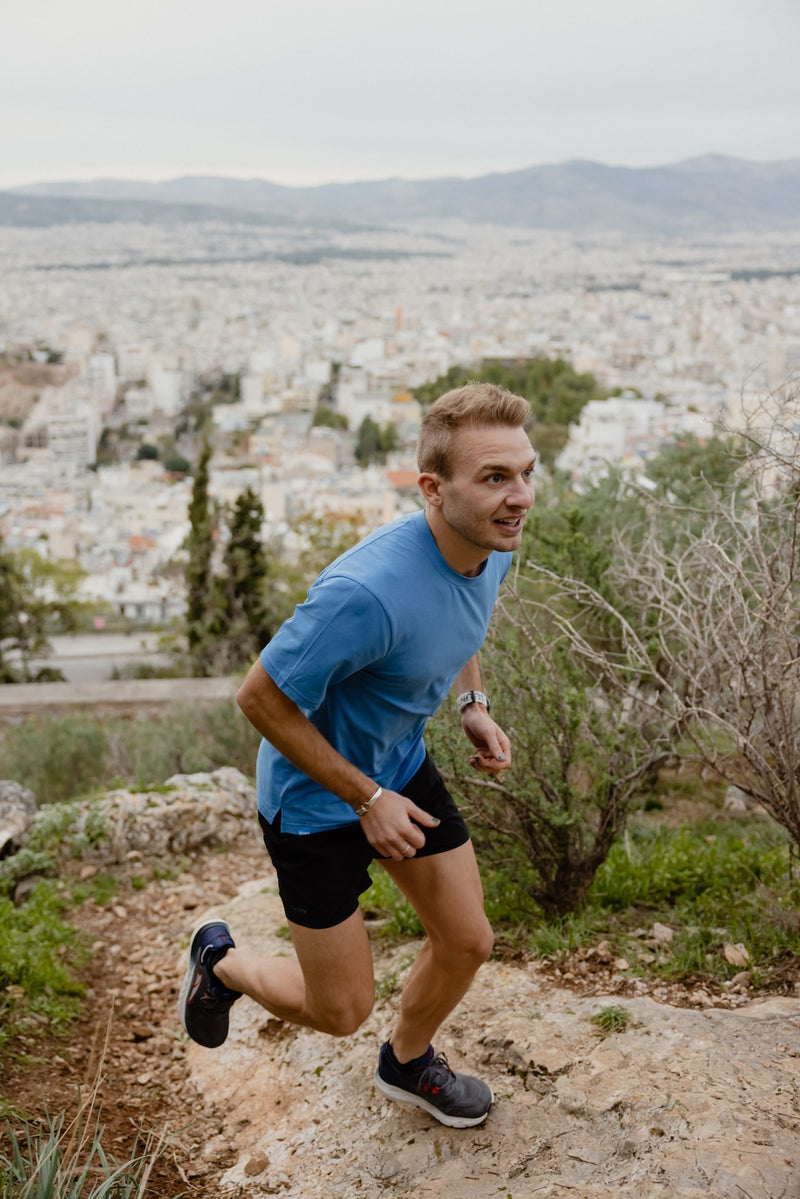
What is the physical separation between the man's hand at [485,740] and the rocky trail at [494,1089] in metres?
0.70

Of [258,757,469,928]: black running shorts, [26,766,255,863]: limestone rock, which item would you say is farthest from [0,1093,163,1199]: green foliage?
[26,766,255,863]: limestone rock

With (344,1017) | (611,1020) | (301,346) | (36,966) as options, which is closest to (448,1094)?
(344,1017)

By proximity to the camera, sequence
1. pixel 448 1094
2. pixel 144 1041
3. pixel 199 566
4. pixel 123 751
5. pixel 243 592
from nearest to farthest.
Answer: pixel 448 1094, pixel 144 1041, pixel 123 751, pixel 243 592, pixel 199 566

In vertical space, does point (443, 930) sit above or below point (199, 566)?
above

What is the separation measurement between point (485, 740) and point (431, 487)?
0.64m

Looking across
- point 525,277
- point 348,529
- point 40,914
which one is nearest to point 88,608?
point 348,529

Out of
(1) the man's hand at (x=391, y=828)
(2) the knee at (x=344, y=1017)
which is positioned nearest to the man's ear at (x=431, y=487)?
(1) the man's hand at (x=391, y=828)

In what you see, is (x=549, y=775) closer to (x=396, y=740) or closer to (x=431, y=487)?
(x=396, y=740)

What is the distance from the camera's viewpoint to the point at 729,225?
18062 centimetres

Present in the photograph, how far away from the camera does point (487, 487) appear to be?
6.48ft

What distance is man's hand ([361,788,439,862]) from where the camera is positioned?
1950mm

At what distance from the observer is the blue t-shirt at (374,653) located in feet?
6.10

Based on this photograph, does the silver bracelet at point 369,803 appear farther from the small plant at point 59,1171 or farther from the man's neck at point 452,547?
the small plant at point 59,1171

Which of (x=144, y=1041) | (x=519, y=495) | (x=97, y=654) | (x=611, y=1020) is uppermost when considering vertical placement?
(x=519, y=495)
